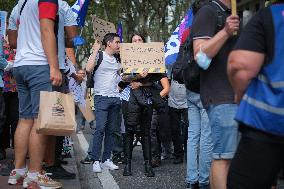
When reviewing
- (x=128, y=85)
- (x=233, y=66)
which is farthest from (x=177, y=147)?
(x=233, y=66)

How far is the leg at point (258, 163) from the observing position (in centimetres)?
277

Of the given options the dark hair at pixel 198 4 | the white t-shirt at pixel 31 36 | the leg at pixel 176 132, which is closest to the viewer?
the dark hair at pixel 198 4

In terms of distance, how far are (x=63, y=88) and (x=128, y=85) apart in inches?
87.8

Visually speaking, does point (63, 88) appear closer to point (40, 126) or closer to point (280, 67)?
point (40, 126)

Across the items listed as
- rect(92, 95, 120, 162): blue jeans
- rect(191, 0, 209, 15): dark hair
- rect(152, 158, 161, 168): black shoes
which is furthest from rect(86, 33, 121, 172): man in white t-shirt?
rect(191, 0, 209, 15): dark hair

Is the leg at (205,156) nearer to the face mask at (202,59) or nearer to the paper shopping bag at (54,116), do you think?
the paper shopping bag at (54,116)

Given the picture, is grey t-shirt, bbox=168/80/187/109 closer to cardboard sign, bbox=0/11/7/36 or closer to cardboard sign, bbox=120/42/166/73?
cardboard sign, bbox=120/42/166/73

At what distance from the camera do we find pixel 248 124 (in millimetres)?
2824

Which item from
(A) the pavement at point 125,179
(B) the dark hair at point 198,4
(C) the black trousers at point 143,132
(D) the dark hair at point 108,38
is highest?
(B) the dark hair at point 198,4

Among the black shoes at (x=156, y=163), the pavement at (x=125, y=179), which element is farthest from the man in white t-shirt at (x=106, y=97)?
the black shoes at (x=156, y=163)

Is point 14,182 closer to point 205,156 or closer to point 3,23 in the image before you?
point 205,156

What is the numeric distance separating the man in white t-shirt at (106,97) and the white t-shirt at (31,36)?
7.46ft

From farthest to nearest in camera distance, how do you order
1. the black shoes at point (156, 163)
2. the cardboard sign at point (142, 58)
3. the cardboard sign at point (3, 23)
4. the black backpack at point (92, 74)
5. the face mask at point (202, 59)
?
the black shoes at point (156, 163) < the black backpack at point (92, 74) < the cardboard sign at point (142, 58) < the cardboard sign at point (3, 23) < the face mask at point (202, 59)

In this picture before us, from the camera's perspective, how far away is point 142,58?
722cm
